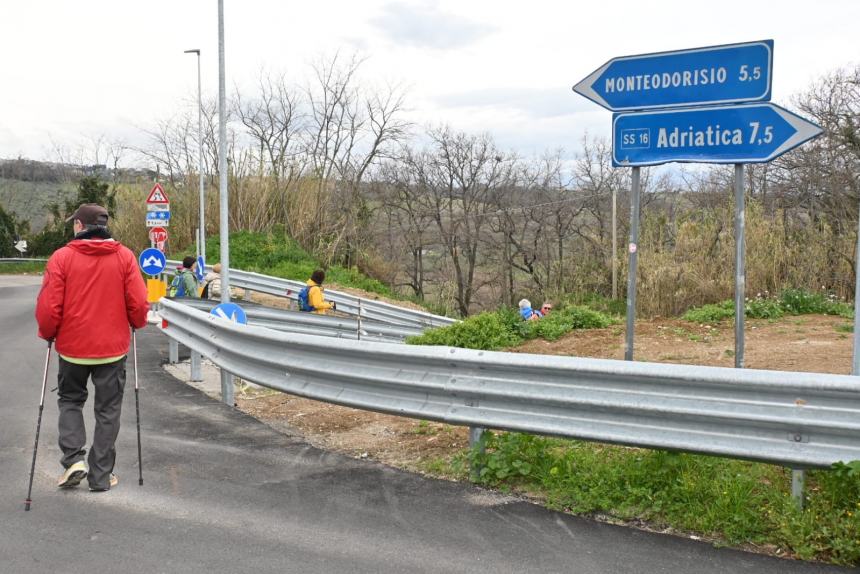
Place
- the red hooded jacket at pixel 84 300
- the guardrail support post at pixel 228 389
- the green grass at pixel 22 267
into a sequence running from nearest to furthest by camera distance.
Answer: the red hooded jacket at pixel 84 300 → the guardrail support post at pixel 228 389 → the green grass at pixel 22 267

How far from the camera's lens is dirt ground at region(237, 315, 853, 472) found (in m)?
6.56

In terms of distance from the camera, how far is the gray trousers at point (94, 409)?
5.56m

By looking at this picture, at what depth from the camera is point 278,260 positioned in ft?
100

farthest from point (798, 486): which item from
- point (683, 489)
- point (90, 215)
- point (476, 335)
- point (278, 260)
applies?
point (278, 260)

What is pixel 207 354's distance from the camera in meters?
8.66

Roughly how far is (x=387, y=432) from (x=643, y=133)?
3.07 m

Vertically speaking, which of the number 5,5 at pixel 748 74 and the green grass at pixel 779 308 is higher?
the number 5,5 at pixel 748 74

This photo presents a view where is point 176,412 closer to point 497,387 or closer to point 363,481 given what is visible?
point 363,481

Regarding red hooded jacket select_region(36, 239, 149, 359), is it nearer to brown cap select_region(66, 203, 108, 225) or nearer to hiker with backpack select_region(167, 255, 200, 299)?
brown cap select_region(66, 203, 108, 225)

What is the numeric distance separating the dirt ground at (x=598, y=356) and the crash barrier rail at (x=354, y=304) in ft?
26.5

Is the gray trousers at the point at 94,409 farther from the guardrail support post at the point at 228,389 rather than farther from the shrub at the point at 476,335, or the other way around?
the shrub at the point at 476,335

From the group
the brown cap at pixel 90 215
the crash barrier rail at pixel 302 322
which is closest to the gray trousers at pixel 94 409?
the brown cap at pixel 90 215

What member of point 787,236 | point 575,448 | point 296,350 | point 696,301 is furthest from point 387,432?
point 787,236

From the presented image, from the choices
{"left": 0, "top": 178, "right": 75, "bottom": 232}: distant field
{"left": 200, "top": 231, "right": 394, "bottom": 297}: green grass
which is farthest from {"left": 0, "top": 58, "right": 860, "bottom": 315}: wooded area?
{"left": 0, "top": 178, "right": 75, "bottom": 232}: distant field
